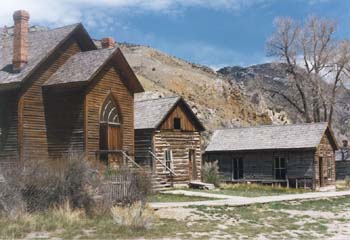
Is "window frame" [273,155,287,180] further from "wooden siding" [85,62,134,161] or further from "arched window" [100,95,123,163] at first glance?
"arched window" [100,95,123,163]

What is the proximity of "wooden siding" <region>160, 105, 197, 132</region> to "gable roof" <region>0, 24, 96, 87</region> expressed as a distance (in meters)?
7.44

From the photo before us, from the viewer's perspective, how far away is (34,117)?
87.3 feet

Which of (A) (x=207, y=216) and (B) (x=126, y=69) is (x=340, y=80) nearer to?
(B) (x=126, y=69)

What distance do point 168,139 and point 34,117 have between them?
10791mm

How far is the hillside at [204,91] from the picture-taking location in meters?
74.0

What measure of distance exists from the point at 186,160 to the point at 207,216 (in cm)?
1766

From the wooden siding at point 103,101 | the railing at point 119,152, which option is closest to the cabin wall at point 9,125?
the wooden siding at point 103,101

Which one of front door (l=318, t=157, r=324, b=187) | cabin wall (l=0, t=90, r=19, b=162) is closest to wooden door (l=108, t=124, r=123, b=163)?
cabin wall (l=0, t=90, r=19, b=162)

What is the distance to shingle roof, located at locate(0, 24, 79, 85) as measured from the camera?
1032 inches

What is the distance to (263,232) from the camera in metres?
15.8

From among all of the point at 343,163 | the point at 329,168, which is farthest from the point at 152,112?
the point at 343,163

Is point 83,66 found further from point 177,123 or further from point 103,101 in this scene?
point 177,123

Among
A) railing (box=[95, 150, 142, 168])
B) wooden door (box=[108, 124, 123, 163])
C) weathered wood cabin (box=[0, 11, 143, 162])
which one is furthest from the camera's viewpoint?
wooden door (box=[108, 124, 123, 163])

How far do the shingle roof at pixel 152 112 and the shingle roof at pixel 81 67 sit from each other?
7.39 m
